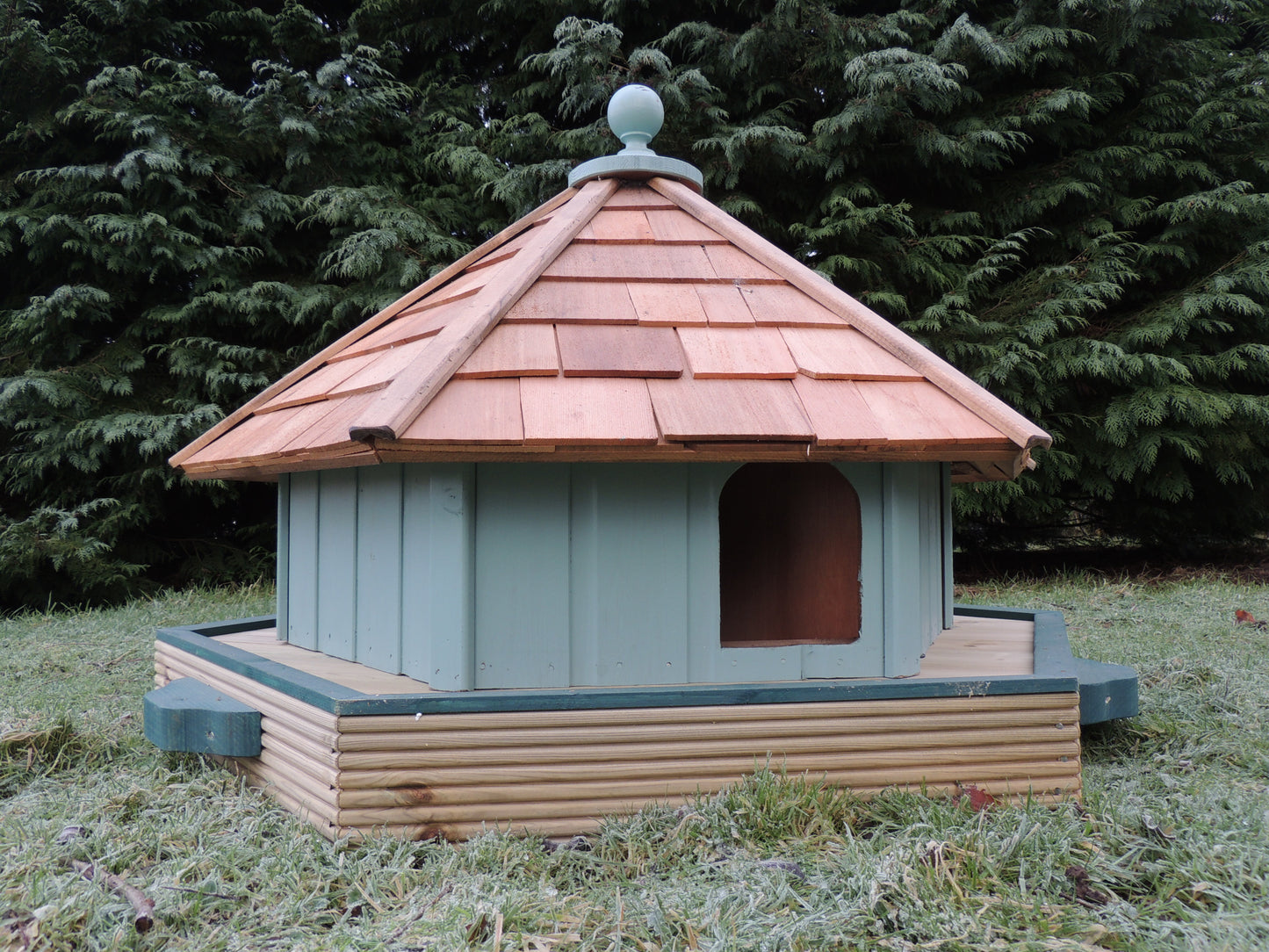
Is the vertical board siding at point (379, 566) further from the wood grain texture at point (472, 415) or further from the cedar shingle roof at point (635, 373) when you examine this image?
the wood grain texture at point (472, 415)

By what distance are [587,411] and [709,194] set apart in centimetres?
610

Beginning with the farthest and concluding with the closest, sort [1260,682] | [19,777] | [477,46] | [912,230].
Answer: [477,46]
[912,230]
[1260,682]
[19,777]

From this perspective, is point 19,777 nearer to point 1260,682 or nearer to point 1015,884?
point 1015,884

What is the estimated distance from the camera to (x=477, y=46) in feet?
32.1

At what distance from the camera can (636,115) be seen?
3789 millimetres

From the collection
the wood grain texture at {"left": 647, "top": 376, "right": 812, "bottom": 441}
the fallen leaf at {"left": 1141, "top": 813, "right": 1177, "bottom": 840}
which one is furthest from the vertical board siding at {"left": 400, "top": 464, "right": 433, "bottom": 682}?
the fallen leaf at {"left": 1141, "top": 813, "right": 1177, "bottom": 840}

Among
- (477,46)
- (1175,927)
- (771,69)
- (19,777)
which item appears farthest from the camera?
(477,46)

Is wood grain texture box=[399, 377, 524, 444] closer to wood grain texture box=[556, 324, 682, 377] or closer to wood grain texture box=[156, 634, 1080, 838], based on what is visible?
wood grain texture box=[556, 324, 682, 377]

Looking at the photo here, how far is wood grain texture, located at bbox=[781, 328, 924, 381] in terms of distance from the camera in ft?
A: 9.46

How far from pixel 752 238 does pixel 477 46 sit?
7714mm

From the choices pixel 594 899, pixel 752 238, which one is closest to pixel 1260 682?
pixel 752 238

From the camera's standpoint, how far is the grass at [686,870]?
6.57 ft

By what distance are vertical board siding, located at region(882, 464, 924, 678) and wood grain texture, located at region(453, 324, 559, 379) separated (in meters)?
1.13

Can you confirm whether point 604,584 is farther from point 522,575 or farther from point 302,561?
point 302,561
